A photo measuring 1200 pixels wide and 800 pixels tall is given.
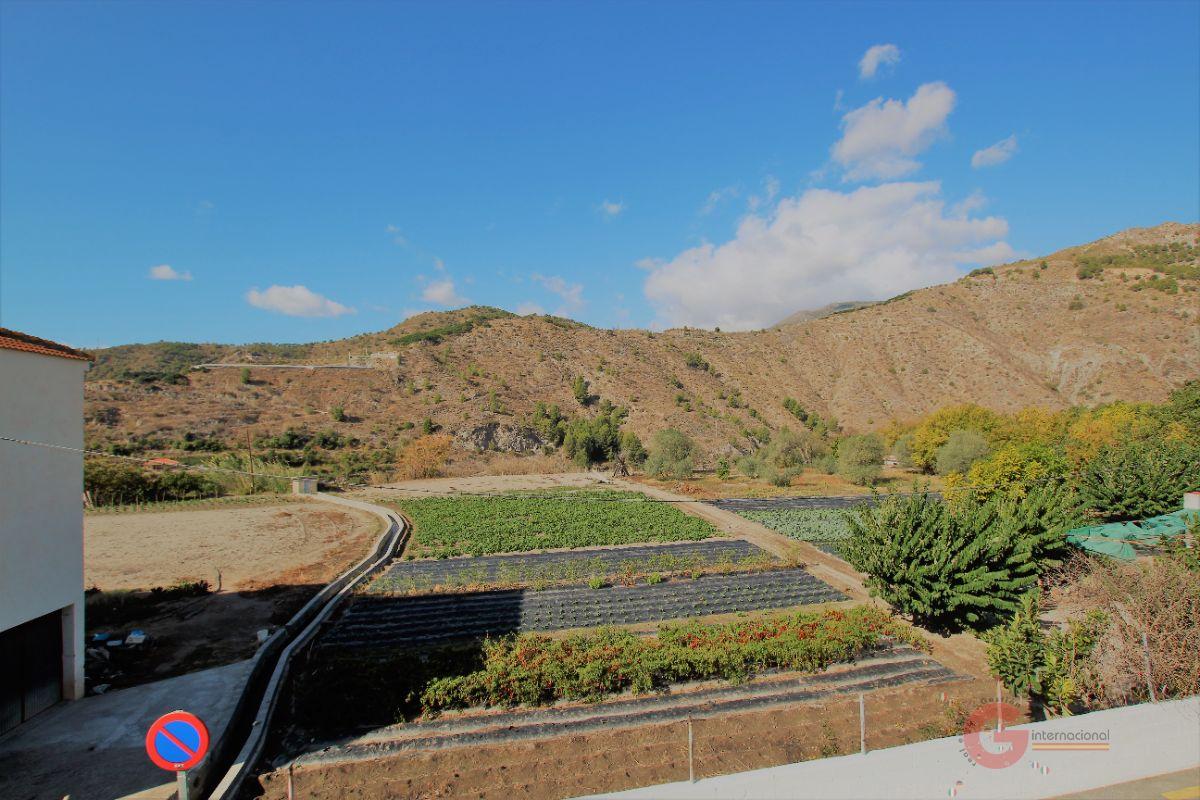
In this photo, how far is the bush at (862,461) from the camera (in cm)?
4325

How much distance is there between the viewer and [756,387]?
245 feet

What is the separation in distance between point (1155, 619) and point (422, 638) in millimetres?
14222

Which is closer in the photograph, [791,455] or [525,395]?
[791,455]

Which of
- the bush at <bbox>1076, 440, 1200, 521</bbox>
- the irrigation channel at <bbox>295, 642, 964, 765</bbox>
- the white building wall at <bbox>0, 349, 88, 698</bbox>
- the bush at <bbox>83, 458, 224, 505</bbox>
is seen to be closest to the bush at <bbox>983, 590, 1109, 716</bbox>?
the irrigation channel at <bbox>295, 642, 964, 765</bbox>

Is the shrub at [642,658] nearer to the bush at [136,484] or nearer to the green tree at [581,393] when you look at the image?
the bush at [136,484]

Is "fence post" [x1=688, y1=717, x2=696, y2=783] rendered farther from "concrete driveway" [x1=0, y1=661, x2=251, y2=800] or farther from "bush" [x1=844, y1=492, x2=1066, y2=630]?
"bush" [x1=844, y1=492, x2=1066, y2=630]

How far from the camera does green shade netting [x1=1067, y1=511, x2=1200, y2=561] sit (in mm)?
16453

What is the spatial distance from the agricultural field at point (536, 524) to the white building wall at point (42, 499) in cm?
1264

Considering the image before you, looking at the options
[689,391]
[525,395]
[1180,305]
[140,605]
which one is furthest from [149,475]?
[1180,305]

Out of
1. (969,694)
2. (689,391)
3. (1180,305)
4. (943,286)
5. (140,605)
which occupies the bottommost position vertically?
(969,694)

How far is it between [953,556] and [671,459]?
104 ft

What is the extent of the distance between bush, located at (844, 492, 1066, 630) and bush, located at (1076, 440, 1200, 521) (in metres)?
11.1

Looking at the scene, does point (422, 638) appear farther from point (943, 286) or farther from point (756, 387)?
point (943, 286)

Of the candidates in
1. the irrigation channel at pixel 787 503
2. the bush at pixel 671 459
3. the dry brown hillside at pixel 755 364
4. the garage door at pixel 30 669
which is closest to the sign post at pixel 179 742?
the garage door at pixel 30 669
